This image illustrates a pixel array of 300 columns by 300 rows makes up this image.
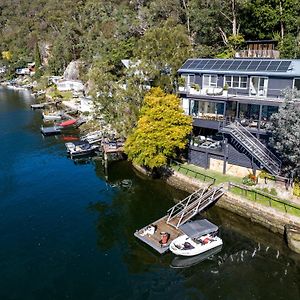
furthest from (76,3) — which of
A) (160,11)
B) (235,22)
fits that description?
(235,22)

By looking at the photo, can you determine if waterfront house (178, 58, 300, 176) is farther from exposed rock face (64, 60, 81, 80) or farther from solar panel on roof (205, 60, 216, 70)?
exposed rock face (64, 60, 81, 80)

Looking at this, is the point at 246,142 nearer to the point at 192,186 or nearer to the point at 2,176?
the point at 192,186

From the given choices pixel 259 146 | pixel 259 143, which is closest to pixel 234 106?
pixel 259 143

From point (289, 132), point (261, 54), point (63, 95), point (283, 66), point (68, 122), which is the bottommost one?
point (63, 95)

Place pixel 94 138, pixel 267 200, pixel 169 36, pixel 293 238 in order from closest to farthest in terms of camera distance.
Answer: pixel 293 238 → pixel 267 200 → pixel 169 36 → pixel 94 138

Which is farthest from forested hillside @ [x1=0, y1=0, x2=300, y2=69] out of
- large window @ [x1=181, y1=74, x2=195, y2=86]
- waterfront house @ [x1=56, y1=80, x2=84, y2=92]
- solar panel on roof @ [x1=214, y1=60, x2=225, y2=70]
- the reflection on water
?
the reflection on water

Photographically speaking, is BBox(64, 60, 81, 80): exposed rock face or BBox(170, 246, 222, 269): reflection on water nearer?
BBox(170, 246, 222, 269): reflection on water

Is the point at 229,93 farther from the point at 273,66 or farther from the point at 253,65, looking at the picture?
the point at 273,66
